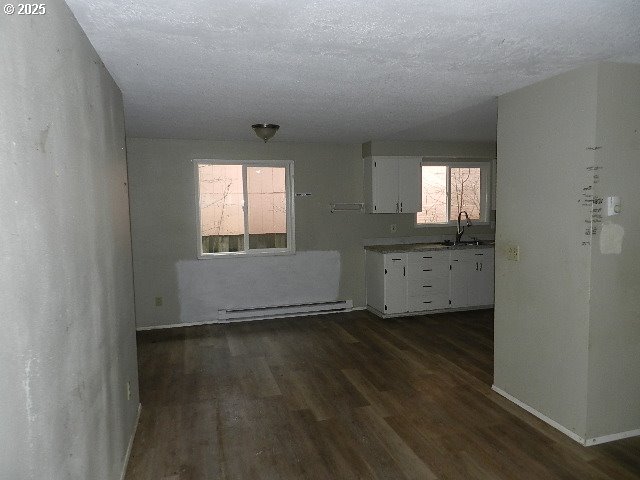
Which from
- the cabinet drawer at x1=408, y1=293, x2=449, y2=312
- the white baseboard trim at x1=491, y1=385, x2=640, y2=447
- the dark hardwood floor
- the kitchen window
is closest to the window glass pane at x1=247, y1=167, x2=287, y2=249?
the dark hardwood floor

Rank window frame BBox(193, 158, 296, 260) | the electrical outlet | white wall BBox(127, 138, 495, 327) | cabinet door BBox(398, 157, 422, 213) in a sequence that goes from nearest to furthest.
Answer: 1. the electrical outlet
2. white wall BBox(127, 138, 495, 327)
3. window frame BBox(193, 158, 296, 260)
4. cabinet door BBox(398, 157, 422, 213)

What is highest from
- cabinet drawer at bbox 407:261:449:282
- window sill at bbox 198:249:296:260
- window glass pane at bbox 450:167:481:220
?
window glass pane at bbox 450:167:481:220

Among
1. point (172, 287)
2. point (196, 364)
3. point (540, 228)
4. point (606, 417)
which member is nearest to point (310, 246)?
point (172, 287)

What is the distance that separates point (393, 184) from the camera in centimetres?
562

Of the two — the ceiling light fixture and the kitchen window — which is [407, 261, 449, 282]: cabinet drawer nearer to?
the kitchen window

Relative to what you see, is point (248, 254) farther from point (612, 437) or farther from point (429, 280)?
point (612, 437)

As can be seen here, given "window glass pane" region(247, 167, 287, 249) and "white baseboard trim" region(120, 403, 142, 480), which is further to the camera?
"window glass pane" region(247, 167, 287, 249)

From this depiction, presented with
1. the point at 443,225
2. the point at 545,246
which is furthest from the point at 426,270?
the point at 545,246

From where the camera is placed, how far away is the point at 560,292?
2.66m

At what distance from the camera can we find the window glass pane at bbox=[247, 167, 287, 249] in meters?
5.37

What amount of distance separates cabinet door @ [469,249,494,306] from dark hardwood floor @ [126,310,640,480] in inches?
39.8

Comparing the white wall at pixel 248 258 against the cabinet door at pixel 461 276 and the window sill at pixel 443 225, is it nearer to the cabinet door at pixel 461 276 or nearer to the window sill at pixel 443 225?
the window sill at pixel 443 225

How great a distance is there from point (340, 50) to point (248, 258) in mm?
3578

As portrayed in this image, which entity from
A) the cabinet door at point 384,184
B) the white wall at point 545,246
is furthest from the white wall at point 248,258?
the white wall at point 545,246
